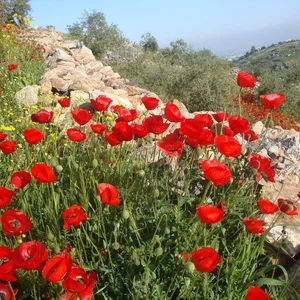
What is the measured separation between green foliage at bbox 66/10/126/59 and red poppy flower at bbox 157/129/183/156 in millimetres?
13462

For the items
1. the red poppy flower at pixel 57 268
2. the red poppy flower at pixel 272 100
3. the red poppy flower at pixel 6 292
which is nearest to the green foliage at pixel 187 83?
the red poppy flower at pixel 272 100

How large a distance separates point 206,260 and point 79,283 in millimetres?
594

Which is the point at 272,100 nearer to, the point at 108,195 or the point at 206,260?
the point at 108,195

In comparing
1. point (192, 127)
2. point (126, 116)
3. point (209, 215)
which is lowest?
point (209, 215)

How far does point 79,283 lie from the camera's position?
1704mm

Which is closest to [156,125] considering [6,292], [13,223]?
[13,223]

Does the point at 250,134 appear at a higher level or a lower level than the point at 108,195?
higher

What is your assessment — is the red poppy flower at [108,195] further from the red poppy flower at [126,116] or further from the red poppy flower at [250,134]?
the red poppy flower at [250,134]

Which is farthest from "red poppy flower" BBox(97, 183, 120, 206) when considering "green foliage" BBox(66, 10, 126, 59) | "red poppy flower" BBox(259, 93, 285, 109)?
"green foliage" BBox(66, 10, 126, 59)

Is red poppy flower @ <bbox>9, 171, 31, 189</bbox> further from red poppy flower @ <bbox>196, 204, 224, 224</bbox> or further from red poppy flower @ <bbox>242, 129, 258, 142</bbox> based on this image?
red poppy flower @ <bbox>242, 129, 258, 142</bbox>

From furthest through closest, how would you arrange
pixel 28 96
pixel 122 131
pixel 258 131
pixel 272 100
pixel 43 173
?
pixel 258 131 < pixel 28 96 < pixel 272 100 < pixel 122 131 < pixel 43 173

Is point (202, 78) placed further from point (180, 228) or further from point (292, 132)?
point (180, 228)

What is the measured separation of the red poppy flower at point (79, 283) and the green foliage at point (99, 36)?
14.6 metres

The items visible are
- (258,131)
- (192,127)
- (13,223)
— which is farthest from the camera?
(258,131)
